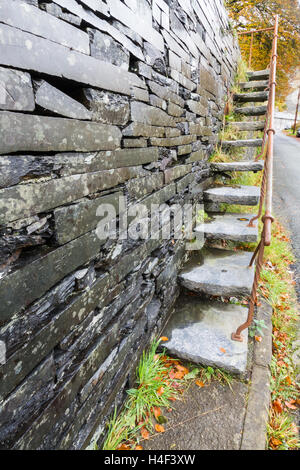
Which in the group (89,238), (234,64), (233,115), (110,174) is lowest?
(89,238)

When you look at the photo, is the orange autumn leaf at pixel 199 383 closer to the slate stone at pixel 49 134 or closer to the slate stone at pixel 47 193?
the slate stone at pixel 47 193

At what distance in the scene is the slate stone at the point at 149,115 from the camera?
1488 millimetres

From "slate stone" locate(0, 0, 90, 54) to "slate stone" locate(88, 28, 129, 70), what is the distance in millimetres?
54

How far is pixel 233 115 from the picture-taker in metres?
4.61

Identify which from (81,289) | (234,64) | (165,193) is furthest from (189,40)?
(234,64)

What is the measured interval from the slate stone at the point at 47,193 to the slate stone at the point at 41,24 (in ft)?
1.50

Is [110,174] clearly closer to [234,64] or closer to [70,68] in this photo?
[70,68]

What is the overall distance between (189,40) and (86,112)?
71.8 inches

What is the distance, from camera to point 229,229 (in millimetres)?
2871

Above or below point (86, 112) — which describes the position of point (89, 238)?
below

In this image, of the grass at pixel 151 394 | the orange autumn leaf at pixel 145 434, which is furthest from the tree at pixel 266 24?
the orange autumn leaf at pixel 145 434

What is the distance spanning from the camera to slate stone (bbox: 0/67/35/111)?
761 mm

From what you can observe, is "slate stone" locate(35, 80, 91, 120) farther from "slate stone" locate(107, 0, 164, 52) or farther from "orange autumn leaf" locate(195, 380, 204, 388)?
"orange autumn leaf" locate(195, 380, 204, 388)

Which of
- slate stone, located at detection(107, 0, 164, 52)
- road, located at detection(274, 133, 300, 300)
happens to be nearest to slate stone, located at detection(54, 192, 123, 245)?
slate stone, located at detection(107, 0, 164, 52)
